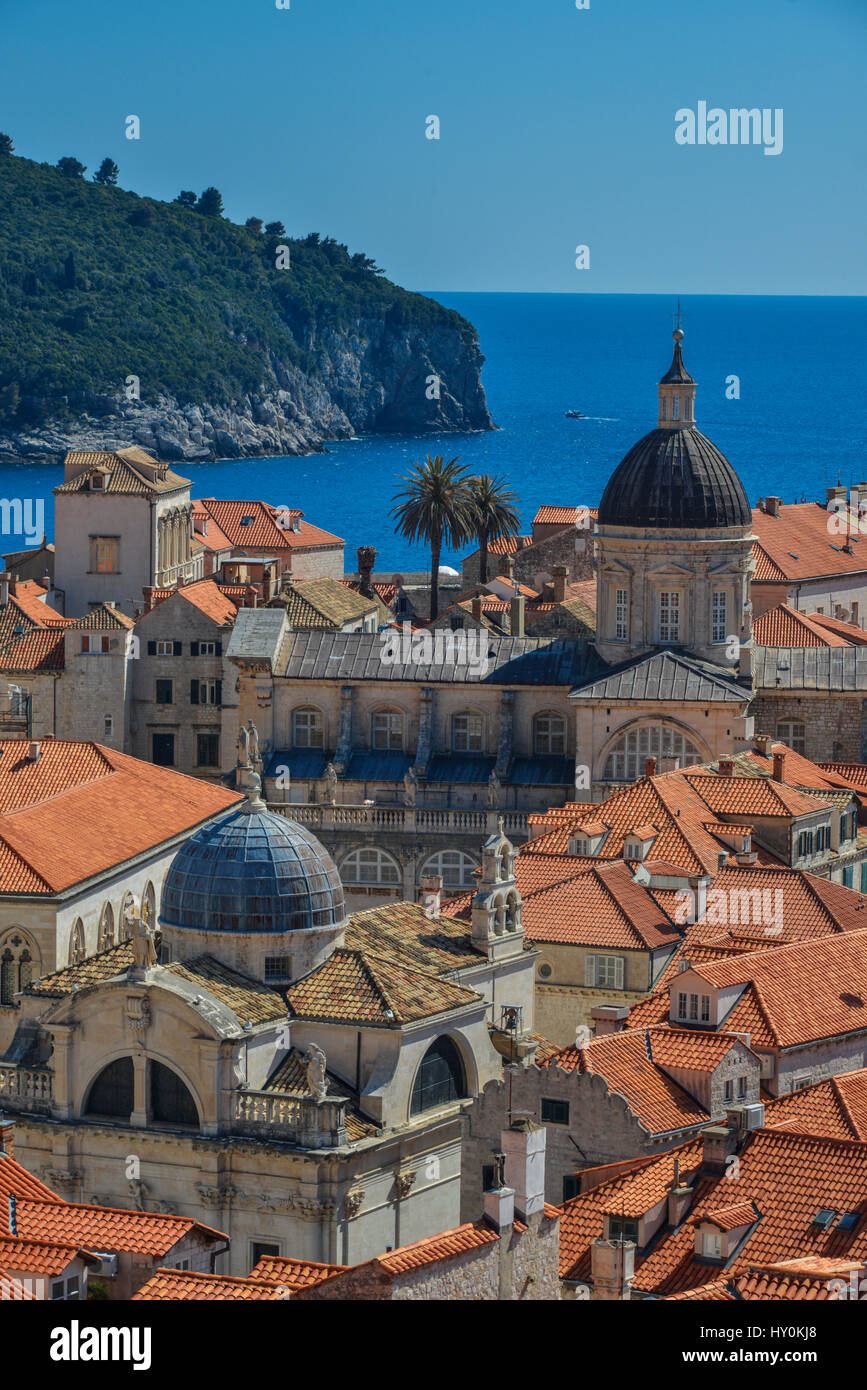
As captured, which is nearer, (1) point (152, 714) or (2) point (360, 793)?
(2) point (360, 793)

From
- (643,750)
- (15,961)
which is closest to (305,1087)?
(15,961)

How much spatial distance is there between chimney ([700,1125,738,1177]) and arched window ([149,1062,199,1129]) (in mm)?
8906

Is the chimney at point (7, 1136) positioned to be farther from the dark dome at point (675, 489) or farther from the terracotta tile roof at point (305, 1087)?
the dark dome at point (675, 489)

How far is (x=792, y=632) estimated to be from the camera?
111 m

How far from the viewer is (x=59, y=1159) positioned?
52.4 m

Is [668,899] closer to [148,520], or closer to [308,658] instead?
[308,658]

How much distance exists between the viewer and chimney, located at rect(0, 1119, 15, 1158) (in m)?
48.8

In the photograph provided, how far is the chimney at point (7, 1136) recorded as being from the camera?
1923 inches

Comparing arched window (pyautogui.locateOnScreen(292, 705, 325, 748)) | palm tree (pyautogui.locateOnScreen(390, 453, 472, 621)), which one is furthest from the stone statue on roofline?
palm tree (pyautogui.locateOnScreen(390, 453, 472, 621))

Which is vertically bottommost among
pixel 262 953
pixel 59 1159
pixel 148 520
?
pixel 59 1159

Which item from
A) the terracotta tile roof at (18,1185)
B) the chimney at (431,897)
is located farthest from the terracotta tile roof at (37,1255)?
the chimney at (431,897)

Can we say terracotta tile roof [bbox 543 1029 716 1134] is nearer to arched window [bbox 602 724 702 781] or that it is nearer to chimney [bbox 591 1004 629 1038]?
chimney [bbox 591 1004 629 1038]
